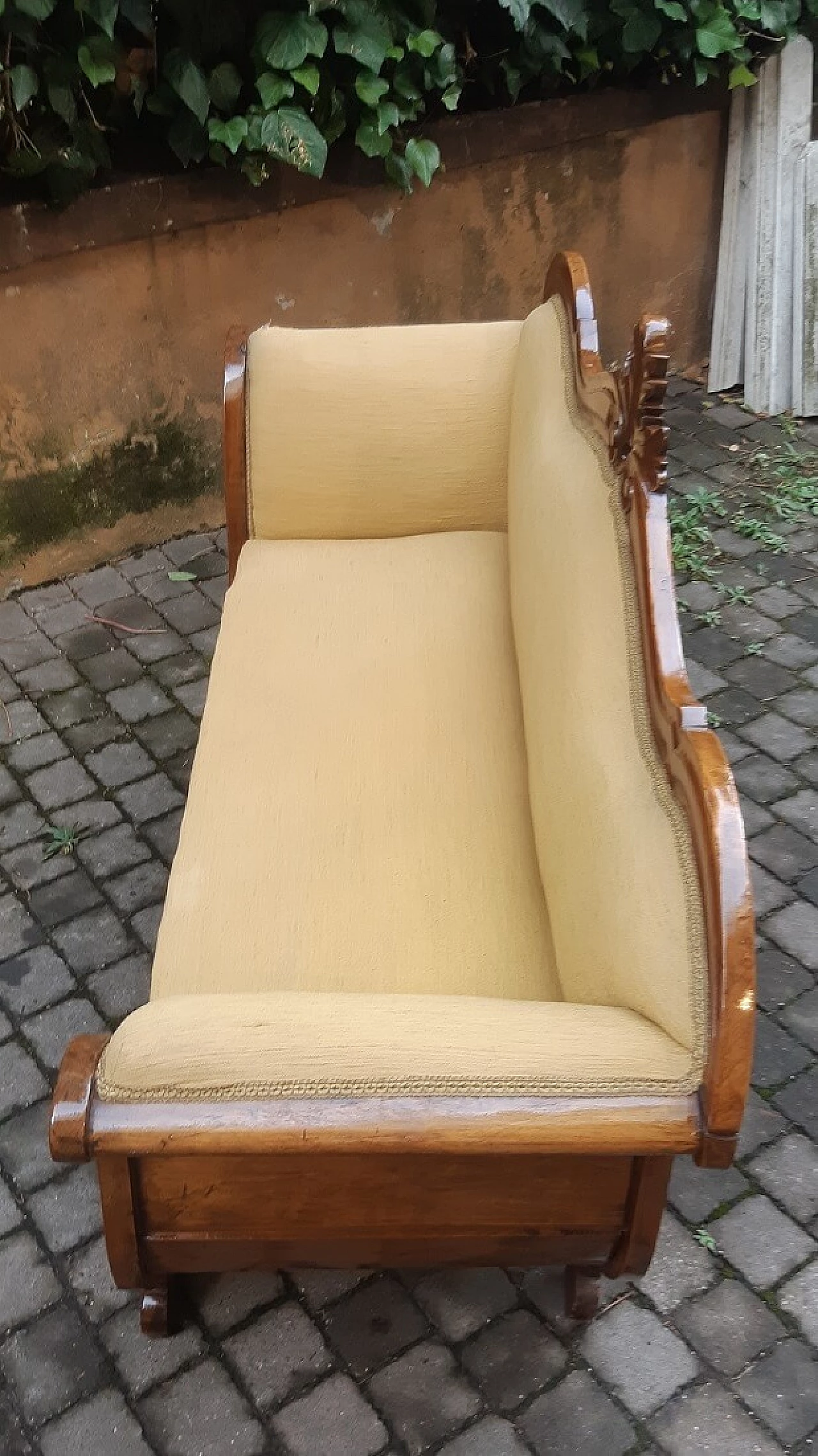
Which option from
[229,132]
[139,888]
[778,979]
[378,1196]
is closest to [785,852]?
[778,979]

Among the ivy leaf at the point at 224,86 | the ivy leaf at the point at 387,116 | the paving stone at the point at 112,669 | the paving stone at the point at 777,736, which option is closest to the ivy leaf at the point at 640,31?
the ivy leaf at the point at 387,116

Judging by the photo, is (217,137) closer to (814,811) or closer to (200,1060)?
(814,811)

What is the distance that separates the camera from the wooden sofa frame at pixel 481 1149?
4.37ft

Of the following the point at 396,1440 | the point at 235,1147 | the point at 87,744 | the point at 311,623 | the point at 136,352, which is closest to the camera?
the point at 235,1147

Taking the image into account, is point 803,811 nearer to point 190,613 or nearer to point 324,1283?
point 324,1283

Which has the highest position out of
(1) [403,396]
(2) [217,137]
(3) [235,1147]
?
(2) [217,137]

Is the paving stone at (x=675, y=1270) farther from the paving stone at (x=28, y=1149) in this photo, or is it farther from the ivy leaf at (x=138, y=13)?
the ivy leaf at (x=138, y=13)

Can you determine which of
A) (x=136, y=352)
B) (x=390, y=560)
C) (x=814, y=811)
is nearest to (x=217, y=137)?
(x=136, y=352)

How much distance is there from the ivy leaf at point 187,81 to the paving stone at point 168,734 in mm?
1747

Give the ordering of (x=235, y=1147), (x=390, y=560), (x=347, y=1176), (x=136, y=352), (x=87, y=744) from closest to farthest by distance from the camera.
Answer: (x=235, y=1147) < (x=347, y=1176) < (x=390, y=560) < (x=87, y=744) < (x=136, y=352)

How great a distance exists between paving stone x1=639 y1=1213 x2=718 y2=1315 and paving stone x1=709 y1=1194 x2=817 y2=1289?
0.15ft

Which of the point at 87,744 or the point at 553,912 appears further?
the point at 87,744

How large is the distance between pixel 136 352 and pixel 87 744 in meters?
1.38

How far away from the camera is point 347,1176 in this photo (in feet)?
4.91
